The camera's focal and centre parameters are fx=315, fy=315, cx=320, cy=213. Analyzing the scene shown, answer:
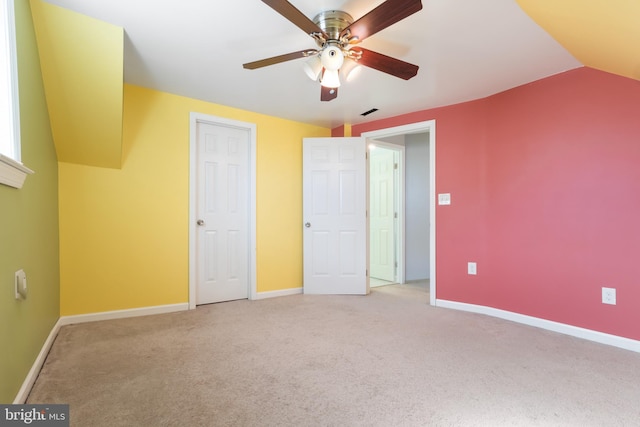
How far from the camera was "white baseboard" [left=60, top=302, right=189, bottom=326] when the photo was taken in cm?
277

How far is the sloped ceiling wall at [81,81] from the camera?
78.6 inches

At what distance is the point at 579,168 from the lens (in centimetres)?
259

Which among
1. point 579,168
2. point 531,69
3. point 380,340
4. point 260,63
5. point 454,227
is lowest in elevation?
point 380,340

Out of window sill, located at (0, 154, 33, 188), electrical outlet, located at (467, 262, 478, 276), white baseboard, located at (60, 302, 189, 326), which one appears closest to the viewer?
window sill, located at (0, 154, 33, 188)

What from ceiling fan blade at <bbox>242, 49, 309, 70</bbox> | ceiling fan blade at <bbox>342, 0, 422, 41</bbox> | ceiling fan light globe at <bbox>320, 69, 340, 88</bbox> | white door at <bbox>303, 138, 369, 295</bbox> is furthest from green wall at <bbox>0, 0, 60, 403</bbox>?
white door at <bbox>303, 138, 369, 295</bbox>

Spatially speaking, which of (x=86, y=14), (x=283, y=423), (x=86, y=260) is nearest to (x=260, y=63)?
(x=86, y=14)

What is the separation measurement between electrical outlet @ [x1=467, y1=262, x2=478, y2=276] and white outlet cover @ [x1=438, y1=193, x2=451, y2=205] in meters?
0.68

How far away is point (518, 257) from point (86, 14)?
384cm

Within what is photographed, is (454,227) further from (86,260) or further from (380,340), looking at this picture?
(86,260)

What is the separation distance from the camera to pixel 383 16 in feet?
5.12

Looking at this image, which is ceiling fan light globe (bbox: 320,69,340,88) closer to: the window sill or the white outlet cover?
the window sill

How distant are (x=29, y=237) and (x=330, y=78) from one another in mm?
2030

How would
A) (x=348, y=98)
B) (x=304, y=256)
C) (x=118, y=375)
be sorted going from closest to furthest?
(x=118, y=375) → (x=348, y=98) → (x=304, y=256)

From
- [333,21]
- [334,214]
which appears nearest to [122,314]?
[334,214]
